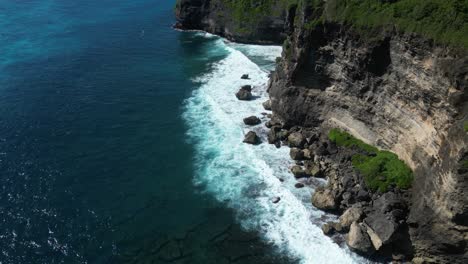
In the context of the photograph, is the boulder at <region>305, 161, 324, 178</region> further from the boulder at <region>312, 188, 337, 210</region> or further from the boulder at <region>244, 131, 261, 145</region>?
the boulder at <region>244, 131, 261, 145</region>

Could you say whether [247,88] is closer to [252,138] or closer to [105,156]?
[252,138]

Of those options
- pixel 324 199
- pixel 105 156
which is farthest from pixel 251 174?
pixel 105 156

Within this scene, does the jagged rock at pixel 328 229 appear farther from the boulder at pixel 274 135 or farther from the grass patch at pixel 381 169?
the boulder at pixel 274 135

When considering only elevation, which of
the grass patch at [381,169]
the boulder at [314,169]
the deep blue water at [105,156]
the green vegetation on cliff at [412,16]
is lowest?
the deep blue water at [105,156]

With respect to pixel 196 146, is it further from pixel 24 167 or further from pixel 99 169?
pixel 24 167

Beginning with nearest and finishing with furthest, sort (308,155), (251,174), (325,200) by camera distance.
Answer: (325,200), (251,174), (308,155)

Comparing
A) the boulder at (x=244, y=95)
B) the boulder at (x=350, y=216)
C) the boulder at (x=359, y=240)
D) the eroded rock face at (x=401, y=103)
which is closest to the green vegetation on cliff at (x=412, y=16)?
the eroded rock face at (x=401, y=103)

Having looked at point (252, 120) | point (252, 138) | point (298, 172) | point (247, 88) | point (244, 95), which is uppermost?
point (247, 88)
